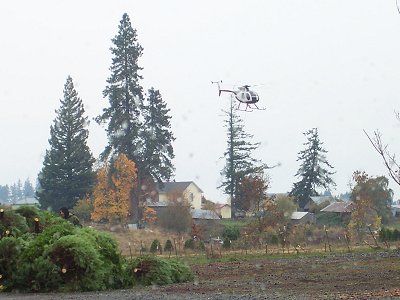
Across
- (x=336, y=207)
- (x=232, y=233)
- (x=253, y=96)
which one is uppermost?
(x=253, y=96)

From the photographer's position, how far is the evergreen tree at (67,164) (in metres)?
64.0

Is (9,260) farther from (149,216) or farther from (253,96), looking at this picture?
(149,216)

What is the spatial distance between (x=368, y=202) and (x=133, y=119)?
2533 centimetres

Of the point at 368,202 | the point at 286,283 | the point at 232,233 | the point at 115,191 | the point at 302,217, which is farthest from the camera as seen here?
the point at 302,217

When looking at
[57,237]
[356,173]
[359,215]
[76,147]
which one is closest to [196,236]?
[359,215]

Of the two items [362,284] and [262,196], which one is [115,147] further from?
[362,284]

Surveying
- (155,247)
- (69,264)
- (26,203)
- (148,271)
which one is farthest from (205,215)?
(69,264)

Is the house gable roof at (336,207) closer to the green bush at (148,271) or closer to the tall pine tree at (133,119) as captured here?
the tall pine tree at (133,119)

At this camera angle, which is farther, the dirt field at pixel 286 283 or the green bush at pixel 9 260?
the green bush at pixel 9 260

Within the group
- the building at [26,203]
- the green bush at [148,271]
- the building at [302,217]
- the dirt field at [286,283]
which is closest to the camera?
the dirt field at [286,283]

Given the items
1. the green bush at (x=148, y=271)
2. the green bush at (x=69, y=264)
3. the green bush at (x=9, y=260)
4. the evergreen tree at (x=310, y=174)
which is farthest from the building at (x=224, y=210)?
the green bush at (x=9, y=260)

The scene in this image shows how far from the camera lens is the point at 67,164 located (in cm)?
6469

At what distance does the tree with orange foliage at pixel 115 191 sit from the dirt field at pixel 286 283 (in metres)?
33.3

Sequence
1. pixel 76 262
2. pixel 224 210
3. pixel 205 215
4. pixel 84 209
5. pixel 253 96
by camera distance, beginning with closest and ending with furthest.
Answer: pixel 76 262 → pixel 253 96 → pixel 84 209 → pixel 205 215 → pixel 224 210
